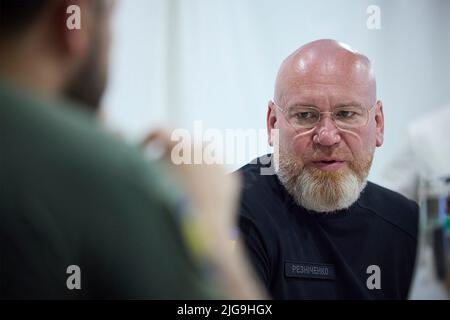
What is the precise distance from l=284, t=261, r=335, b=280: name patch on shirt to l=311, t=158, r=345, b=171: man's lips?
219mm

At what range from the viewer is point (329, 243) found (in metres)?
1.27

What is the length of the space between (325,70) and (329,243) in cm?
38

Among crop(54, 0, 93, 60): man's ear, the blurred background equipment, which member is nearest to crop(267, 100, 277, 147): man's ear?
the blurred background equipment

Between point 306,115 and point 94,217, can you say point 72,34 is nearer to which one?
point 94,217

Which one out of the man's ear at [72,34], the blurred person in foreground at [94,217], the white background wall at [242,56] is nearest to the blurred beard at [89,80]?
the man's ear at [72,34]

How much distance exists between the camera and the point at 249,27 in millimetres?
1365

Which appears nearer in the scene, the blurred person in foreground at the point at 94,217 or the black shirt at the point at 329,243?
the blurred person in foreground at the point at 94,217

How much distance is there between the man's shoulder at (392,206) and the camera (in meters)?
1.32

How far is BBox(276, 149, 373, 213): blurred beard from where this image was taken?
1.29 metres

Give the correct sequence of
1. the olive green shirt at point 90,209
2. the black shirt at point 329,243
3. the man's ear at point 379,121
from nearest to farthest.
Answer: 1. the olive green shirt at point 90,209
2. the black shirt at point 329,243
3. the man's ear at point 379,121

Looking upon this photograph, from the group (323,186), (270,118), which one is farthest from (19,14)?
(323,186)

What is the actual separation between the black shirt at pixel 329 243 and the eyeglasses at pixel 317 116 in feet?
0.44

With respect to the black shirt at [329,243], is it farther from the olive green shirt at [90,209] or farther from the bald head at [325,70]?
the olive green shirt at [90,209]

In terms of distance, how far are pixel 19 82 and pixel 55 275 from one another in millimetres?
231
